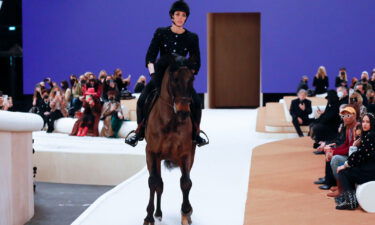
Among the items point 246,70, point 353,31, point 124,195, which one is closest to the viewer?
point 124,195

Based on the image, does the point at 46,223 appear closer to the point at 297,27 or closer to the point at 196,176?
the point at 196,176

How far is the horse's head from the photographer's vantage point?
5.09 metres

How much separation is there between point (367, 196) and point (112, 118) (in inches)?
345

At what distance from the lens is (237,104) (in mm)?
23703

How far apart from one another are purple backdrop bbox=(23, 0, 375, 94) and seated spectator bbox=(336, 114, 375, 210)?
15.8 meters

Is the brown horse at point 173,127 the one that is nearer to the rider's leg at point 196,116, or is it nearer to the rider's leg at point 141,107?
the rider's leg at point 196,116

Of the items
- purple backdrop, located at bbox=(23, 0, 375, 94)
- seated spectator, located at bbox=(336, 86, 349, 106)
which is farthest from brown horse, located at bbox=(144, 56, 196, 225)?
purple backdrop, located at bbox=(23, 0, 375, 94)

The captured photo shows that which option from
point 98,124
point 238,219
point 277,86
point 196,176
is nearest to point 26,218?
point 196,176

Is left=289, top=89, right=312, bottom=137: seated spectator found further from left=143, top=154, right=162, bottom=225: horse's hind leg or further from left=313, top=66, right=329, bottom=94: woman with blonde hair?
left=143, top=154, right=162, bottom=225: horse's hind leg

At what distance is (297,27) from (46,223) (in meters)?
15.1

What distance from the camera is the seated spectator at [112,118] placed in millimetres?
14406

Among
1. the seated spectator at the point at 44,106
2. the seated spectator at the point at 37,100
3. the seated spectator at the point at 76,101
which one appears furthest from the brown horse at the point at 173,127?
the seated spectator at the point at 76,101

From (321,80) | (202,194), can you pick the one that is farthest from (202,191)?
(321,80)

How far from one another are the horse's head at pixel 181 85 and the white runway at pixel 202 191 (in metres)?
1.59
